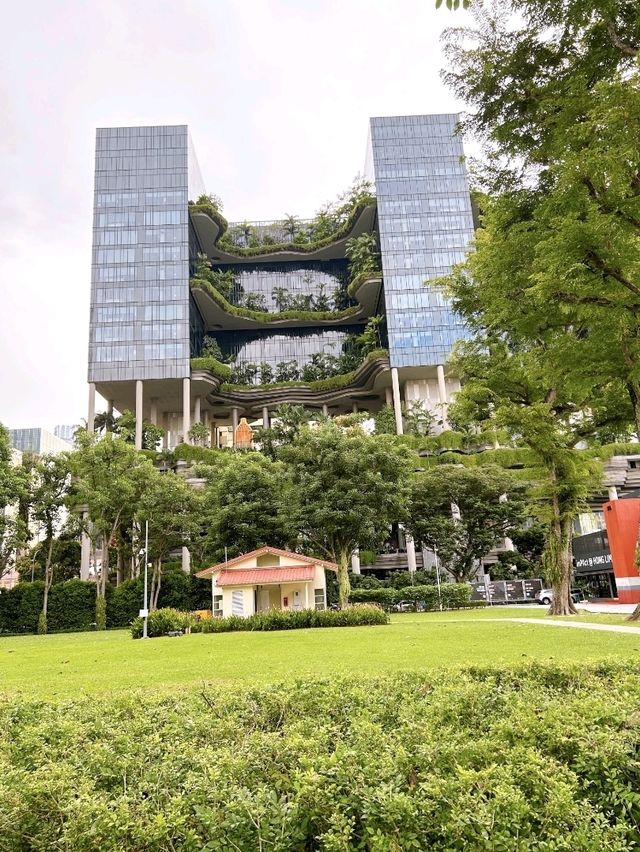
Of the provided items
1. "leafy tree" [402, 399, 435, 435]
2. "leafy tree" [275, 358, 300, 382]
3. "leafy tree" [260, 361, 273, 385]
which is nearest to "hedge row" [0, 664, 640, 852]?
"leafy tree" [402, 399, 435, 435]

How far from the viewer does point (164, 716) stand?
4781mm

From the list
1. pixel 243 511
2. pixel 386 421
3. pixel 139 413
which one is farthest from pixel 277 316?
pixel 243 511

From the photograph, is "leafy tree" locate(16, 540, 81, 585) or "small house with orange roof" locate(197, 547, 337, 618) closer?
"small house with orange roof" locate(197, 547, 337, 618)

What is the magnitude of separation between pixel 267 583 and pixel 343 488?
5726 millimetres

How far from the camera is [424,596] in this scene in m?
35.4

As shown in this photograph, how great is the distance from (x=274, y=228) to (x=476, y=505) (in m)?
47.4

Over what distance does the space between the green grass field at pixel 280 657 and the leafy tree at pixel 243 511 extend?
55.0 feet

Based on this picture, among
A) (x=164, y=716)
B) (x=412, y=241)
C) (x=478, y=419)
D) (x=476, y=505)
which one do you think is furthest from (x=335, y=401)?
(x=164, y=716)

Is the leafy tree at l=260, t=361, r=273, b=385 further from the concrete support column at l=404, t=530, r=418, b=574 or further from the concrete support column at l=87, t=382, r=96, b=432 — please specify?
the concrete support column at l=404, t=530, r=418, b=574

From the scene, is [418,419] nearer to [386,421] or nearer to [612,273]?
[386,421]

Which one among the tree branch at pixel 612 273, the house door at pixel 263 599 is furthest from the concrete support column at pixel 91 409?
the tree branch at pixel 612 273

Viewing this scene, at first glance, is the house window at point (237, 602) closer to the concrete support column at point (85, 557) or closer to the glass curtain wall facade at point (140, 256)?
the concrete support column at point (85, 557)

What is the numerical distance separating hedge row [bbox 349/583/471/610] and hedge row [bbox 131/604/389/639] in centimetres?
1183

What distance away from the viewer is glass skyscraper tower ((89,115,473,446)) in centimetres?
5488
